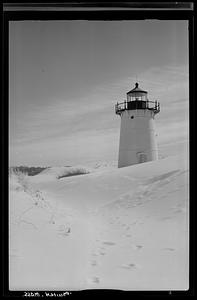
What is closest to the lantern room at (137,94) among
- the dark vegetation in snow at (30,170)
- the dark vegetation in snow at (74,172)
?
the dark vegetation in snow at (74,172)

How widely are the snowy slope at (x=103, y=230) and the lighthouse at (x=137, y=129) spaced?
56 millimetres

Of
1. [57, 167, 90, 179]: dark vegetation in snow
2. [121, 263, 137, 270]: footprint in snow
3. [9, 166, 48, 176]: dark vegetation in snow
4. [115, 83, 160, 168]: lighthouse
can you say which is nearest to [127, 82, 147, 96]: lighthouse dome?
[115, 83, 160, 168]: lighthouse

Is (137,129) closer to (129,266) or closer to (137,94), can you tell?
(137,94)

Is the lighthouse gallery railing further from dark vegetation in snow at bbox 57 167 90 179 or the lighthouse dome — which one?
dark vegetation in snow at bbox 57 167 90 179

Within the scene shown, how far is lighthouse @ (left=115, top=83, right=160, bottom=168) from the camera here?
6.81 feet

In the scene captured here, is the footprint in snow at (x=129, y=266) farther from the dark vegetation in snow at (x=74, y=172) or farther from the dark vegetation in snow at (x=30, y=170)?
the dark vegetation in snow at (x=30, y=170)

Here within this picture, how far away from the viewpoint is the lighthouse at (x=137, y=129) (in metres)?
2.08
